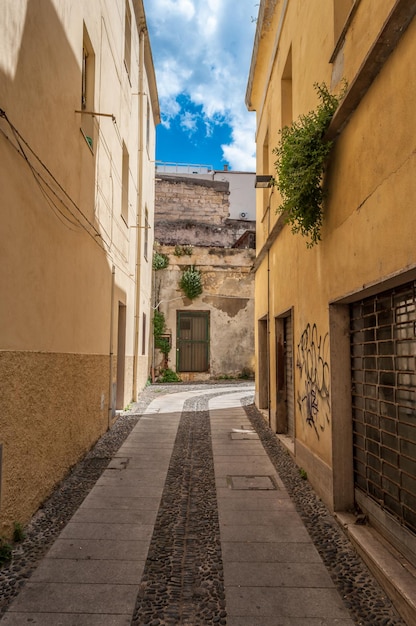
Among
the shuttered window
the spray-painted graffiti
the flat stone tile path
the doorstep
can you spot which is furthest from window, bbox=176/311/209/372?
the doorstep

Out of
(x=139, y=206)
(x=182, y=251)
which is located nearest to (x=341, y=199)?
(x=139, y=206)

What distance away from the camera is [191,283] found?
17.4 meters

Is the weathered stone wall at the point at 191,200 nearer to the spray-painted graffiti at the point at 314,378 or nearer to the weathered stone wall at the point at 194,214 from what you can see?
the weathered stone wall at the point at 194,214

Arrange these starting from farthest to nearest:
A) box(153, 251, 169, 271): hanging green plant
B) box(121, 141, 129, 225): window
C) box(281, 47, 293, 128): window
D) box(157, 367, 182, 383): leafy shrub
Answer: box(153, 251, 169, 271): hanging green plant < box(157, 367, 182, 383): leafy shrub < box(121, 141, 129, 225): window < box(281, 47, 293, 128): window

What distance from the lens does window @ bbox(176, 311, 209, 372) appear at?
1752 centimetres

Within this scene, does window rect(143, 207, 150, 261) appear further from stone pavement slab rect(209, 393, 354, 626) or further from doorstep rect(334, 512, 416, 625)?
doorstep rect(334, 512, 416, 625)

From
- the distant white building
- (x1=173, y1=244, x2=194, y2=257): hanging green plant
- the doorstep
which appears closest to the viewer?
the doorstep

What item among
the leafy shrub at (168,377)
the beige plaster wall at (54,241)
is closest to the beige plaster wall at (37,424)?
the beige plaster wall at (54,241)

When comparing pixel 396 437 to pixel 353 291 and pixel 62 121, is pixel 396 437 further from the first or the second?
pixel 62 121

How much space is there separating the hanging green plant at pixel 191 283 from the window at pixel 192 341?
30.0 inches

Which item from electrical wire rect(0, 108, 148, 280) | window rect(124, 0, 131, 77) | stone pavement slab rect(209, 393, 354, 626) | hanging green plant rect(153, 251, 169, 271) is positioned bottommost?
stone pavement slab rect(209, 393, 354, 626)

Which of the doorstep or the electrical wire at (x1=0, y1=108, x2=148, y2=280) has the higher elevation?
the electrical wire at (x1=0, y1=108, x2=148, y2=280)

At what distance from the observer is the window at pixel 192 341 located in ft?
57.5

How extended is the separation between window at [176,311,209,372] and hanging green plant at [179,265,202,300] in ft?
2.50
